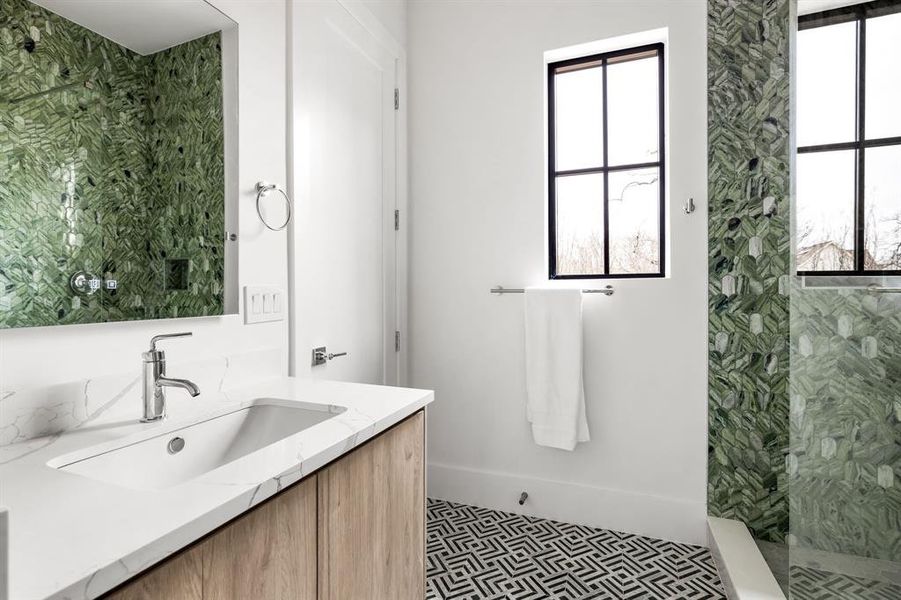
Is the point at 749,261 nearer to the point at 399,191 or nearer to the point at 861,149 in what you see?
the point at 861,149

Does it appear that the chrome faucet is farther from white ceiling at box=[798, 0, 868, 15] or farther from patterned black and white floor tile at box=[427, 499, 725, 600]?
white ceiling at box=[798, 0, 868, 15]

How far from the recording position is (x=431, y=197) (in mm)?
2293

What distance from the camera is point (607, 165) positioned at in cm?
204

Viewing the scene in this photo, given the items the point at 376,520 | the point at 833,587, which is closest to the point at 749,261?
the point at 833,587

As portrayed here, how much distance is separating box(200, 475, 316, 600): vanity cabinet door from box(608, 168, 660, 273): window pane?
1.63 m

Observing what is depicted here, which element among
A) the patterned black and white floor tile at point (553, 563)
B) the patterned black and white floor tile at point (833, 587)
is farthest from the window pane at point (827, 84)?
the patterned black and white floor tile at point (553, 563)

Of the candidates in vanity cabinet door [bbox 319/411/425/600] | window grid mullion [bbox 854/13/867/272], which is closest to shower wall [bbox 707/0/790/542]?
window grid mullion [bbox 854/13/867/272]

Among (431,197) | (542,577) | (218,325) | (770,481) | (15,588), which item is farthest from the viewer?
(431,197)

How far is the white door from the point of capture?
158cm

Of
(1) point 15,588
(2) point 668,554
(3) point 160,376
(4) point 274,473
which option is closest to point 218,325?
(3) point 160,376

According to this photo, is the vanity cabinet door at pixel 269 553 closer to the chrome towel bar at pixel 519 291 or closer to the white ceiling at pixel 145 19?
the white ceiling at pixel 145 19

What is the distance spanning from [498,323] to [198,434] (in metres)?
1.40

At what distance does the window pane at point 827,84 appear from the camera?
1.21 m

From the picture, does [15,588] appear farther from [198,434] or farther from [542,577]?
[542,577]
